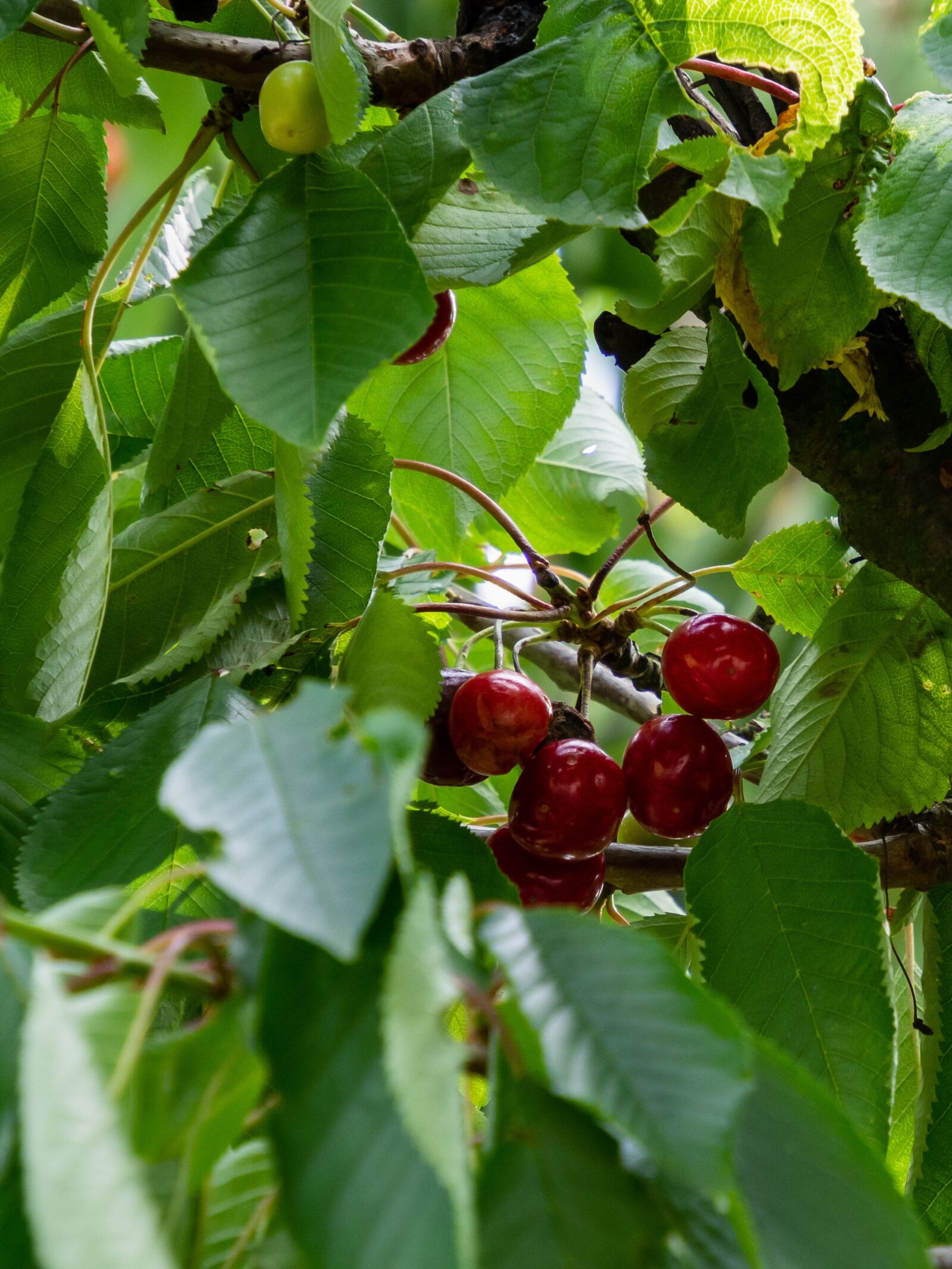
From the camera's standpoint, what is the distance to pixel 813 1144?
0.93ft

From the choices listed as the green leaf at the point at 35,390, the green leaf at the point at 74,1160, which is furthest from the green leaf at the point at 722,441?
the green leaf at the point at 74,1160

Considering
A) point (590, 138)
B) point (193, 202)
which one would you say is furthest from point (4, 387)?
point (193, 202)

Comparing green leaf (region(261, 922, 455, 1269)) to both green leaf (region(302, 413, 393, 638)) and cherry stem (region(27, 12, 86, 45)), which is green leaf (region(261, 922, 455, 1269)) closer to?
green leaf (region(302, 413, 393, 638))

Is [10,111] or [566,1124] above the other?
[10,111]

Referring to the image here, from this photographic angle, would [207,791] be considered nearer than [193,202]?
Yes

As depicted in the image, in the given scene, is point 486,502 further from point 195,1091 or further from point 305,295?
point 195,1091

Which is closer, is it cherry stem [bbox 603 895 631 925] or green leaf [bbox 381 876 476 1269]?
green leaf [bbox 381 876 476 1269]

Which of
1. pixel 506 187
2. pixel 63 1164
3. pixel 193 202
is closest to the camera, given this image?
pixel 63 1164

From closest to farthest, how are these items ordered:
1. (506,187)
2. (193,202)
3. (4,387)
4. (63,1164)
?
(63,1164) → (506,187) → (4,387) → (193,202)

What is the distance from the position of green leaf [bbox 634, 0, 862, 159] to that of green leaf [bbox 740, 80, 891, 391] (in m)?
0.04

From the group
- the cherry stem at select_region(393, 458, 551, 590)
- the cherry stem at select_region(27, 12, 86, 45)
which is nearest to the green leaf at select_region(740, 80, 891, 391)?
the cherry stem at select_region(393, 458, 551, 590)

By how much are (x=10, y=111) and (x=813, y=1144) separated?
701 mm

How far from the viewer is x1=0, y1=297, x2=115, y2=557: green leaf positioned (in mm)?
604

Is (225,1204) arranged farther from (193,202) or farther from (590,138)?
(193,202)
